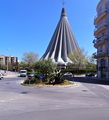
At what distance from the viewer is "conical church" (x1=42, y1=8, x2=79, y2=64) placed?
408ft

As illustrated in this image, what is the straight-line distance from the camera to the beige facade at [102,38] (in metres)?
54.6

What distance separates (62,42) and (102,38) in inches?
2986

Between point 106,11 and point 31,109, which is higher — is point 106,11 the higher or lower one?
the higher one

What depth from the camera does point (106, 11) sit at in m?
54.6

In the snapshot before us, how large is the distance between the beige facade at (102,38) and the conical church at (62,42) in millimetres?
59754

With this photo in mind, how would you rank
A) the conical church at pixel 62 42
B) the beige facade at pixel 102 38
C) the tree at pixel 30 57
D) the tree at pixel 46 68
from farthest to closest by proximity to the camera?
the conical church at pixel 62 42
the tree at pixel 30 57
the beige facade at pixel 102 38
the tree at pixel 46 68

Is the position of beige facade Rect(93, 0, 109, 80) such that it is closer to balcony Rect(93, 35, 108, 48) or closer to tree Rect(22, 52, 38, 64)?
balcony Rect(93, 35, 108, 48)

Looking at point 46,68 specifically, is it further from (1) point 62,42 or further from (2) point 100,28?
(1) point 62,42

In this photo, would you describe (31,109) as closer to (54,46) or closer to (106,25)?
(106,25)

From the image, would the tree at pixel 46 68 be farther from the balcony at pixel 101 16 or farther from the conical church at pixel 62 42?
the conical church at pixel 62 42

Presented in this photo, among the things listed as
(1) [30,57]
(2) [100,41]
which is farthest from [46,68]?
(1) [30,57]

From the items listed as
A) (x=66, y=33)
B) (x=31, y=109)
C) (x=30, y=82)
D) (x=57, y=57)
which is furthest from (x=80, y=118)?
(x=66, y=33)

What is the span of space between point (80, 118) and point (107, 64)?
149 ft


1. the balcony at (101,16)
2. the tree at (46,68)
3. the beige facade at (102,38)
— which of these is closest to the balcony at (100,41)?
the beige facade at (102,38)
